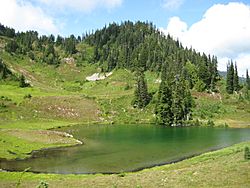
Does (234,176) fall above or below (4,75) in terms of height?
below

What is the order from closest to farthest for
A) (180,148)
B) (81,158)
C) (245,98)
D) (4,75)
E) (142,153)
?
(81,158)
(142,153)
(180,148)
(245,98)
(4,75)

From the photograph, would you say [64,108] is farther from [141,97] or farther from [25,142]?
[25,142]

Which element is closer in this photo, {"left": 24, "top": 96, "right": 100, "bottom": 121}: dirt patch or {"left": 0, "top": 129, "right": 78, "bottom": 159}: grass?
{"left": 0, "top": 129, "right": 78, "bottom": 159}: grass

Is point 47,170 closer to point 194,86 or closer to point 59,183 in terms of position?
point 59,183

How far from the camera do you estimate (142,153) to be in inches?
2793

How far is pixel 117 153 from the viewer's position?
70812mm

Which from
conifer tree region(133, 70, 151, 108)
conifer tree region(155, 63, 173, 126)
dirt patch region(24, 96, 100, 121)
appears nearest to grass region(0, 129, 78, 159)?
dirt patch region(24, 96, 100, 121)

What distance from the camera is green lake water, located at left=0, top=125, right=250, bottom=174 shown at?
2274 inches

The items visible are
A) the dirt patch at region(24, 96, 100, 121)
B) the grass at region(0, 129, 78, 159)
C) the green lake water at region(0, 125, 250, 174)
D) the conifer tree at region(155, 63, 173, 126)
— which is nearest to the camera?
the green lake water at region(0, 125, 250, 174)

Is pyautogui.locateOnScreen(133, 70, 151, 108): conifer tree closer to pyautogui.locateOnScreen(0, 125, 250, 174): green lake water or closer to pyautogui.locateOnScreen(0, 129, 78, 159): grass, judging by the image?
pyautogui.locateOnScreen(0, 125, 250, 174): green lake water

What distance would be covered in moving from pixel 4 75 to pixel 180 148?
13802 centimetres

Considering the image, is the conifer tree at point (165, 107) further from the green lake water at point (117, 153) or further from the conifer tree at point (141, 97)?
the green lake water at point (117, 153)

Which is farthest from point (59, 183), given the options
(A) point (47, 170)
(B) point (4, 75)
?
(B) point (4, 75)

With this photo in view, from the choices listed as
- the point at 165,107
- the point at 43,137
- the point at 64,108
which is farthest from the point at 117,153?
the point at 64,108
